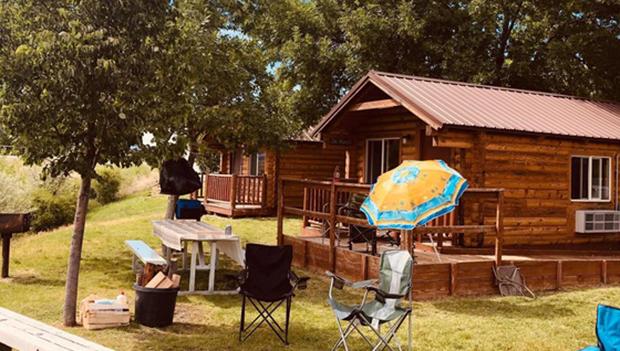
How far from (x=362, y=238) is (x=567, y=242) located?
536 cm

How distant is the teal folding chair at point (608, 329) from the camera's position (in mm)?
4332

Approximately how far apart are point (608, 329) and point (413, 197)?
288 centimetres

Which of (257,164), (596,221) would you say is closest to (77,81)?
(596,221)

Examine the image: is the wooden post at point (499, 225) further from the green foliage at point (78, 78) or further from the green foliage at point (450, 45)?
the green foliage at point (450, 45)

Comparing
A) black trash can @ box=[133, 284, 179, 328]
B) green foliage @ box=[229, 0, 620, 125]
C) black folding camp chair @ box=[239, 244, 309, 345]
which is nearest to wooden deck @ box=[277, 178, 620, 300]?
black folding camp chair @ box=[239, 244, 309, 345]

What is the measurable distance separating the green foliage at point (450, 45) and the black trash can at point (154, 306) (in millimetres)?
13046

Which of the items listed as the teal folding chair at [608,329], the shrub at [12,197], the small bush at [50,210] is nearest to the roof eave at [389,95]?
the teal folding chair at [608,329]

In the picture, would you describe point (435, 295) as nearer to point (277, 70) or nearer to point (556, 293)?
point (556, 293)

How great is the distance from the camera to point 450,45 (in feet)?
65.6

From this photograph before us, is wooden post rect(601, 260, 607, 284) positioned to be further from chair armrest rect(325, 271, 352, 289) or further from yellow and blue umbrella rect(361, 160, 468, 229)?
chair armrest rect(325, 271, 352, 289)

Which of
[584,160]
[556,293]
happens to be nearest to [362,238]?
[556,293]

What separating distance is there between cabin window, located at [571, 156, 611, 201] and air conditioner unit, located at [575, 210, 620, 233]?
1.49 ft

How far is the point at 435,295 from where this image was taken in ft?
29.6

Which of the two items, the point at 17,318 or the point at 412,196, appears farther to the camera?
the point at 412,196
